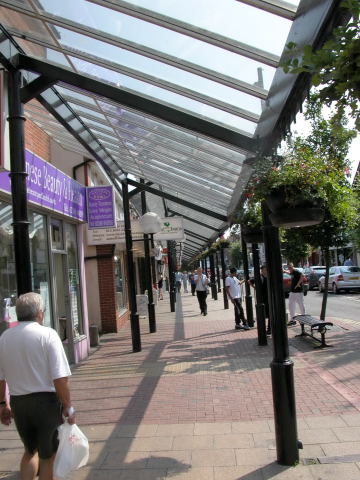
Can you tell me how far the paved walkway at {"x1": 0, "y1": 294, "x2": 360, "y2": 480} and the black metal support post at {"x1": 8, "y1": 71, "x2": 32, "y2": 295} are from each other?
1.77m

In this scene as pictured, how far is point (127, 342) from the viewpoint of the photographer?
11.9 meters

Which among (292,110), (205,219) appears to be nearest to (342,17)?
(292,110)

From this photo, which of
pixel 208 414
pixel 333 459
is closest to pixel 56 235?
pixel 208 414

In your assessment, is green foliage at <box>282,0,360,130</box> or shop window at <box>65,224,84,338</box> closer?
green foliage at <box>282,0,360,130</box>

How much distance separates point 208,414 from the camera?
5562 millimetres

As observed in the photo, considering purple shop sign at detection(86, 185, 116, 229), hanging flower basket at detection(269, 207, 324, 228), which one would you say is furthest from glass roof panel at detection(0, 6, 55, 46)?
purple shop sign at detection(86, 185, 116, 229)

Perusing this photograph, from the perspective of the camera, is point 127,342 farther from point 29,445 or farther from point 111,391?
point 29,445

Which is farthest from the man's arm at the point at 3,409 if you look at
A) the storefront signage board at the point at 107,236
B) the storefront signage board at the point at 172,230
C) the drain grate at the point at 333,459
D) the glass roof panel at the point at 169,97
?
the storefront signage board at the point at 172,230

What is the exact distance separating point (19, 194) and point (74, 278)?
5393mm

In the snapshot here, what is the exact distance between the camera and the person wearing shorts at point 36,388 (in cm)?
322

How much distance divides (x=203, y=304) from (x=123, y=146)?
916 centimetres

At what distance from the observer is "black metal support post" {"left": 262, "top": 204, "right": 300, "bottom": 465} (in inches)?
158

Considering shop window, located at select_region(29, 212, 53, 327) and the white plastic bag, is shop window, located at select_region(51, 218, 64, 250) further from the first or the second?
the white plastic bag

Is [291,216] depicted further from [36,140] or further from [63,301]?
[36,140]
